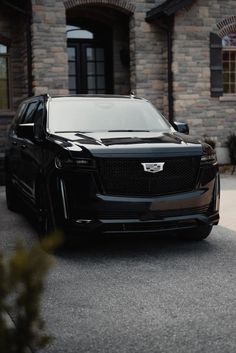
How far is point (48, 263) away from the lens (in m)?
1.60

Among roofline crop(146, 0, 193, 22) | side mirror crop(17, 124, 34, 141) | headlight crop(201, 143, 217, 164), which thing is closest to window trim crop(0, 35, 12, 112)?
roofline crop(146, 0, 193, 22)

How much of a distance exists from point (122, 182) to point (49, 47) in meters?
9.31

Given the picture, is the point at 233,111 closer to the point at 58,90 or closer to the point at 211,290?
the point at 58,90

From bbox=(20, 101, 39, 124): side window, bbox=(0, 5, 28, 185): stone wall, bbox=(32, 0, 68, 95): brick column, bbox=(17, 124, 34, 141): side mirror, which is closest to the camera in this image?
bbox=(17, 124, 34, 141): side mirror

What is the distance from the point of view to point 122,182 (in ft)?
18.9

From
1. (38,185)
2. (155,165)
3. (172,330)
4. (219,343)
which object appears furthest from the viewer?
(38,185)

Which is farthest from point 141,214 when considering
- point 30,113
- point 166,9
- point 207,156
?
point 166,9

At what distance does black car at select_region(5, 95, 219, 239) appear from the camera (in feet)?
18.7

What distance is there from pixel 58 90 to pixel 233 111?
5073 mm

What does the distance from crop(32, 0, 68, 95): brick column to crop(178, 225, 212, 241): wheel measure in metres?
8.51

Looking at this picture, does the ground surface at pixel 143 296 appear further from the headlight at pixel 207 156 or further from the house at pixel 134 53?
the house at pixel 134 53

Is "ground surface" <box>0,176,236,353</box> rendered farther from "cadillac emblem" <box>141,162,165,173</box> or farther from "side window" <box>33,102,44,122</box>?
"side window" <box>33,102,44,122</box>

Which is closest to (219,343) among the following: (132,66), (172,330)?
(172,330)

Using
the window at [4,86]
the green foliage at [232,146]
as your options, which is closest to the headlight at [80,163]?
the window at [4,86]
